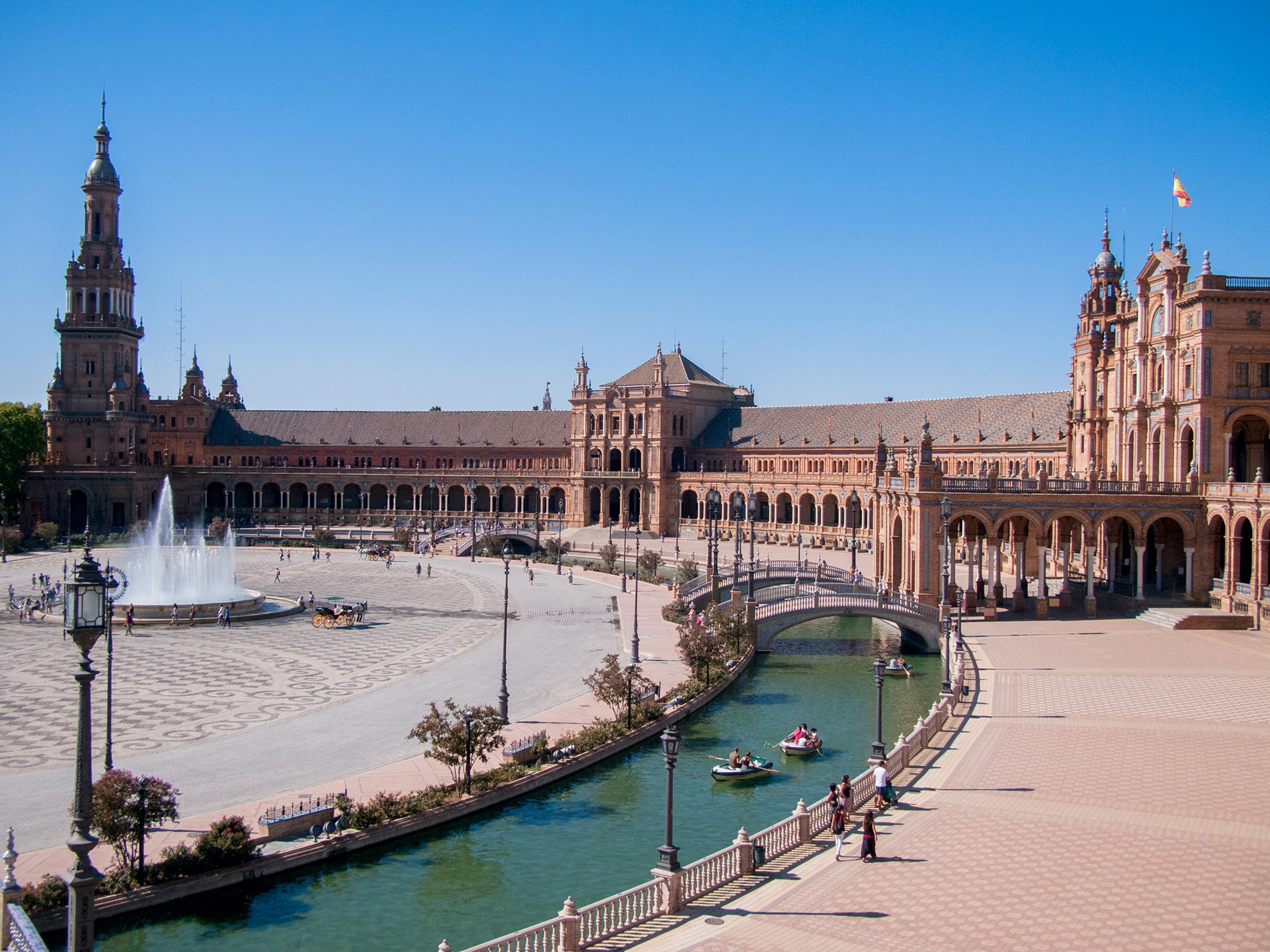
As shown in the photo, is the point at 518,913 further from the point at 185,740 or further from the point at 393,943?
the point at 185,740

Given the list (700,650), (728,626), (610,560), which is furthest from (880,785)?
(610,560)

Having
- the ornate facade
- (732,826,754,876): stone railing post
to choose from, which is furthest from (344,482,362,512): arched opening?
(732,826,754,876): stone railing post

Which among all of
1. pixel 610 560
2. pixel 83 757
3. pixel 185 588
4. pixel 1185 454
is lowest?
pixel 185 588

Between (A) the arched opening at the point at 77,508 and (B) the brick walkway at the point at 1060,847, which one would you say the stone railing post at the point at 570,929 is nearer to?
(B) the brick walkway at the point at 1060,847

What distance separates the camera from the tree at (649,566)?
277 ft

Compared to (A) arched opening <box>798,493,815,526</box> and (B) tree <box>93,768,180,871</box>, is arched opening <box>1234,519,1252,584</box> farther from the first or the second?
(B) tree <box>93,768,180,871</box>

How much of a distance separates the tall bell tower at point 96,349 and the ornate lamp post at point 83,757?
121 m

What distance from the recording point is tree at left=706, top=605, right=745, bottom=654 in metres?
52.6

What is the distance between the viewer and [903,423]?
108938mm

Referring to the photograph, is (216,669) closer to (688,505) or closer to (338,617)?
(338,617)

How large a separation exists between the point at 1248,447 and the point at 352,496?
325ft

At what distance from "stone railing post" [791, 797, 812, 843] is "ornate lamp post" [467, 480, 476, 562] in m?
76.5

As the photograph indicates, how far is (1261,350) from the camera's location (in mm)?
62500

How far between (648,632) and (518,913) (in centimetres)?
3408
